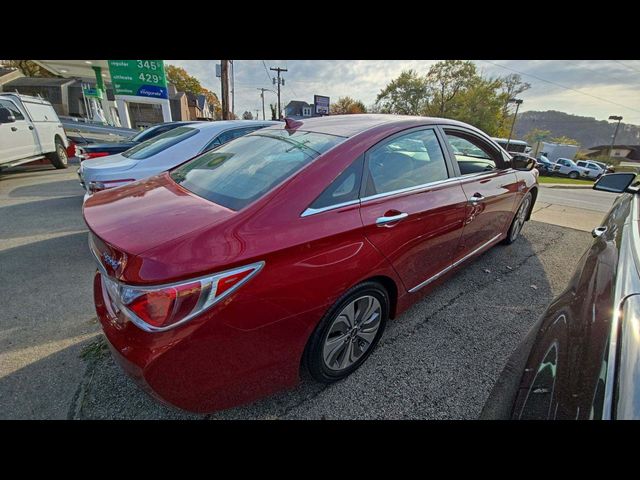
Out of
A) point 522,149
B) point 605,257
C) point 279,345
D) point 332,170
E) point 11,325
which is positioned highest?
point 332,170

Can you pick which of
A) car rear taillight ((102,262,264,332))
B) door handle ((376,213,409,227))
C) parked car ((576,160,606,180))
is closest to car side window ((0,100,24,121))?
car rear taillight ((102,262,264,332))

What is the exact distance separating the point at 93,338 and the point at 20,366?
414 mm

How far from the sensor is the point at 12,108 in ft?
24.5

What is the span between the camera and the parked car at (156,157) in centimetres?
347

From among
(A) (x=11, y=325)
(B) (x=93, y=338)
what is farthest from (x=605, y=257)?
(A) (x=11, y=325)

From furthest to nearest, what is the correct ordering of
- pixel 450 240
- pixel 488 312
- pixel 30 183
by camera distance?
pixel 30 183 < pixel 488 312 < pixel 450 240

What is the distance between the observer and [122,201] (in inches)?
70.2

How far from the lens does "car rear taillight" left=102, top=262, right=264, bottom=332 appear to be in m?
1.21

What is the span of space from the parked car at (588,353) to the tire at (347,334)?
0.79 m

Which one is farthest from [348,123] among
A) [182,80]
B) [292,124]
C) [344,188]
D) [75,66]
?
[182,80]

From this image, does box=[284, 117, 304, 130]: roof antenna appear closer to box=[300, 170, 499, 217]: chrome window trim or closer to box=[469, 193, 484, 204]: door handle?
box=[300, 170, 499, 217]: chrome window trim

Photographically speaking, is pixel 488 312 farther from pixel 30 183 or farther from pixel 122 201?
pixel 30 183

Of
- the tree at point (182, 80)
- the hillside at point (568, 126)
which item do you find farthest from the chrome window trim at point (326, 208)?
the hillside at point (568, 126)

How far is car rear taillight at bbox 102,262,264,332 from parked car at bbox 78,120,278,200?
2.82m
